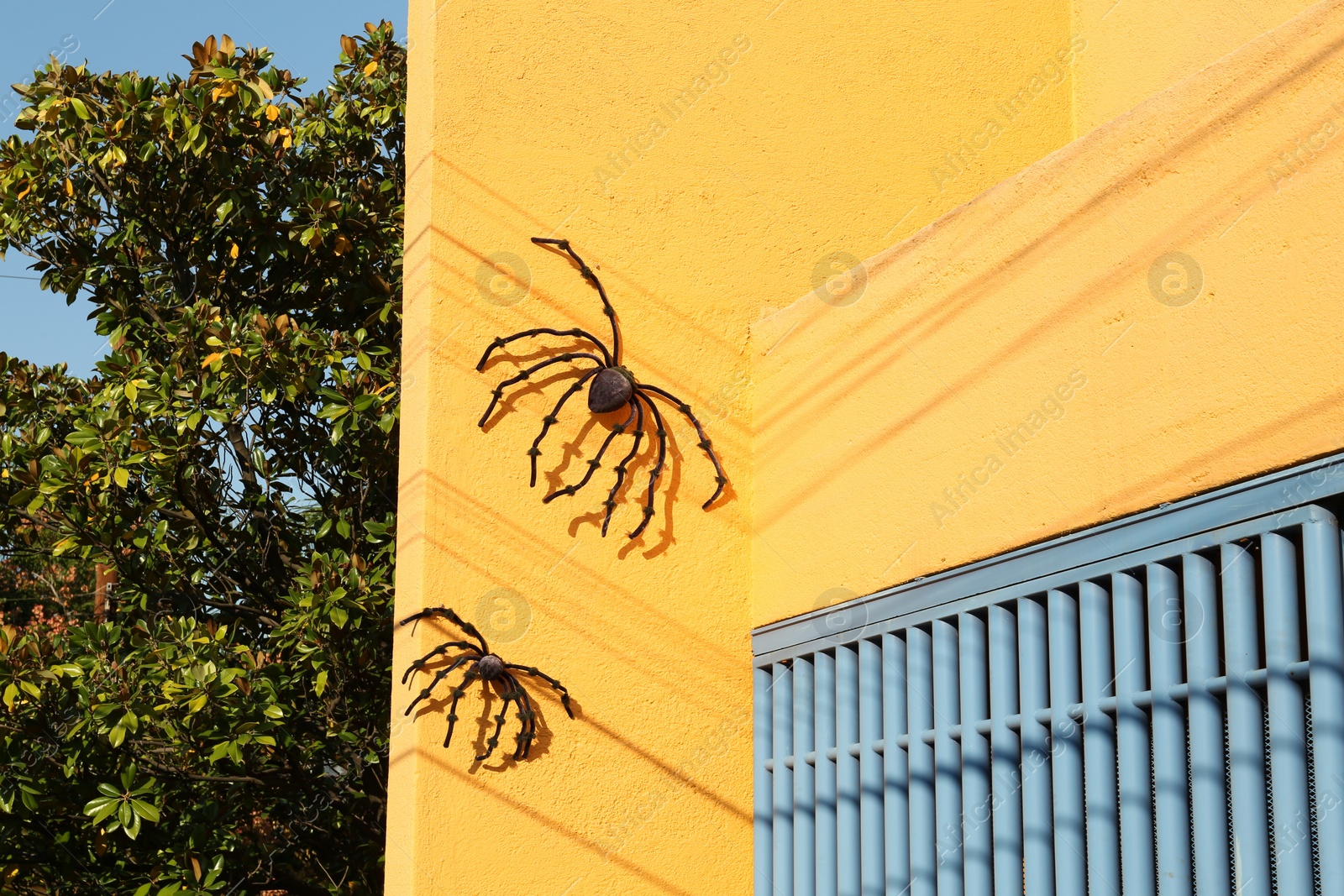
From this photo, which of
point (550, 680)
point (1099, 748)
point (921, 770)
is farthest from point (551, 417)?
point (1099, 748)

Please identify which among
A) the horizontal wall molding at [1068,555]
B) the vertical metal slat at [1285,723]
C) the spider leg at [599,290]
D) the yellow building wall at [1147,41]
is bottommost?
the vertical metal slat at [1285,723]

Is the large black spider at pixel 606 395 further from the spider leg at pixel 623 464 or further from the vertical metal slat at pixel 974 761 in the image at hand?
the vertical metal slat at pixel 974 761

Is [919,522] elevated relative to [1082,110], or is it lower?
lower

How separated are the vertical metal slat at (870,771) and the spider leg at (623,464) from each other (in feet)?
3.55

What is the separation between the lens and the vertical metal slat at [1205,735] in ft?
11.7

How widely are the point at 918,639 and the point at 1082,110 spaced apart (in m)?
3.56

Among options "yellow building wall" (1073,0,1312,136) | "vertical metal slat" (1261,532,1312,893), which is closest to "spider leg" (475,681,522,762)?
"vertical metal slat" (1261,532,1312,893)

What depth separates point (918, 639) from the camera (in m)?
4.82

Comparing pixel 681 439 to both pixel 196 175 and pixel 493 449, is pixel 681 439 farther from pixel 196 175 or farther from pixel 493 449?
pixel 196 175

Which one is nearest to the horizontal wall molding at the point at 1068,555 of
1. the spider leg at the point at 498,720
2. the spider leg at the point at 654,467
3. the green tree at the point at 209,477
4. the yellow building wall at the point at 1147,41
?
the spider leg at the point at 654,467

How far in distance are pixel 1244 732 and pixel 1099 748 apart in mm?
520

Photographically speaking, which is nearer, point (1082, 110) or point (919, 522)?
point (919, 522)

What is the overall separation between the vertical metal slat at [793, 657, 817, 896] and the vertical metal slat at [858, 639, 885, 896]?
0.93 feet

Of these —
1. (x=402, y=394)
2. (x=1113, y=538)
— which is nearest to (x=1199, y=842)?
(x=1113, y=538)
